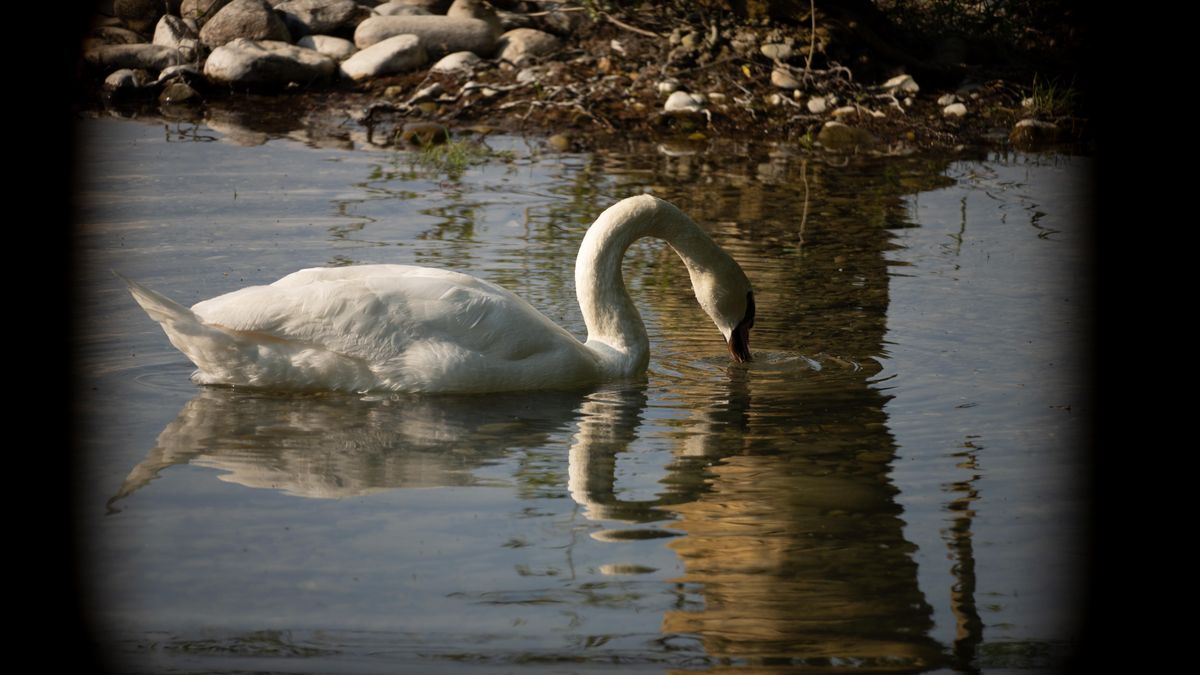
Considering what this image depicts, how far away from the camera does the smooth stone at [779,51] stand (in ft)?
46.0

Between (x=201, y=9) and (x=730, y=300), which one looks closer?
(x=730, y=300)

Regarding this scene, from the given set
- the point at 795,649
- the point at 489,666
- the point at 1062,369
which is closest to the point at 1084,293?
the point at 1062,369

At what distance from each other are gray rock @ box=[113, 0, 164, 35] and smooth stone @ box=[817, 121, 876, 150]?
24.8ft

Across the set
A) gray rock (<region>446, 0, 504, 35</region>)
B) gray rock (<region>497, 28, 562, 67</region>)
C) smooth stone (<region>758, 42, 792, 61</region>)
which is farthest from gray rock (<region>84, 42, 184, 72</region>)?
smooth stone (<region>758, 42, 792, 61</region>)

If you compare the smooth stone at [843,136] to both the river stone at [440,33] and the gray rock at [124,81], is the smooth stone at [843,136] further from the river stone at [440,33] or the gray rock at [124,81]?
the gray rock at [124,81]

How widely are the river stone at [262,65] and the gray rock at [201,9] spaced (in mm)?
743

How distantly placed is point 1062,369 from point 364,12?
11.0 metres

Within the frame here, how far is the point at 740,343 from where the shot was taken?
6.57m

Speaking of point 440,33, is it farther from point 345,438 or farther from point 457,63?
point 345,438

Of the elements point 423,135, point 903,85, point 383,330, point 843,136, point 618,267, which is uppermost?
point 903,85

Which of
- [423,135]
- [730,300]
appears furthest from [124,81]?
[730,300]

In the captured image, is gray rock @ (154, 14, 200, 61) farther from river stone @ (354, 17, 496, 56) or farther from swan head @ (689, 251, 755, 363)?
swan head @ (689, 251, 755, 363)

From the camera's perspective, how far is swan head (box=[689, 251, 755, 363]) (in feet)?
21.3

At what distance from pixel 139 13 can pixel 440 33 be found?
3.47 meters
